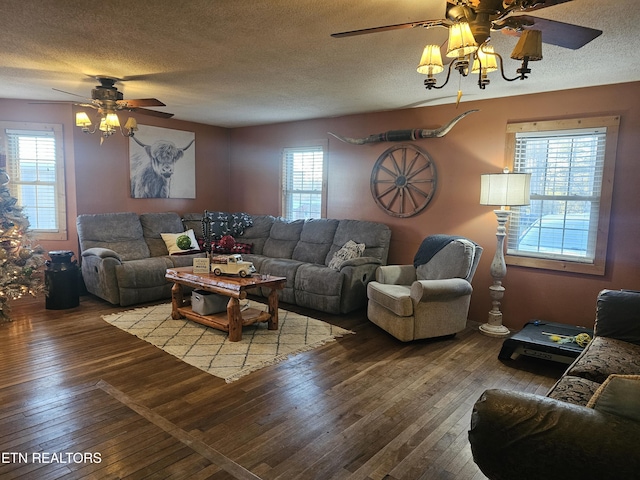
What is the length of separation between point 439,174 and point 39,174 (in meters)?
4.89

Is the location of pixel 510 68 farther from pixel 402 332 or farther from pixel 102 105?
pixel 102 105

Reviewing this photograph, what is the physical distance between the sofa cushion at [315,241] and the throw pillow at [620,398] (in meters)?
4.13

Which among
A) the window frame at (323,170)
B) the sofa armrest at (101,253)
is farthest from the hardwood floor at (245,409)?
the window frame at (323,170)

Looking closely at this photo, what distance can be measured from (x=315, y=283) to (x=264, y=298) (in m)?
0.96

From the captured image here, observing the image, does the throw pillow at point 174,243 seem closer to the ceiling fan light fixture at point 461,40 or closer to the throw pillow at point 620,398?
the ceiling fan light fixture at point 461,40

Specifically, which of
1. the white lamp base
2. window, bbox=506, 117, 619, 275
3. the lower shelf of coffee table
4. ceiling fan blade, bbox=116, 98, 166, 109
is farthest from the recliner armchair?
ceiling fan blade, bbox=116, 98, 166, 109

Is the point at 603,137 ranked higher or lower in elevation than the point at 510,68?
lower

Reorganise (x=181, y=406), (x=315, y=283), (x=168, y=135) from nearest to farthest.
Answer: (x=181, y=406) → (x=315, y=283) → (x=168, y=135)

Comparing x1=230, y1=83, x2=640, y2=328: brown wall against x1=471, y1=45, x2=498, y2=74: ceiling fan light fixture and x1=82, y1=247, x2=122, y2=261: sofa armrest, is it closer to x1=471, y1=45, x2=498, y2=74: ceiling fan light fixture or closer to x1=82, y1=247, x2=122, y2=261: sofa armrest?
x1=471, y1=45, x2=498, y2=74: ceiling fan light fixture

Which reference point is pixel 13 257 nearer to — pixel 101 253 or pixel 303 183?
pixel 101 253

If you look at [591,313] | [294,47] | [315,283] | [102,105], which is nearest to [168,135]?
[102,105]

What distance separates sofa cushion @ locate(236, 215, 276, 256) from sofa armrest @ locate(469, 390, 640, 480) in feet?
16.1

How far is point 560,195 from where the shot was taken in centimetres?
397

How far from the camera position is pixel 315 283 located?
15.2ft
